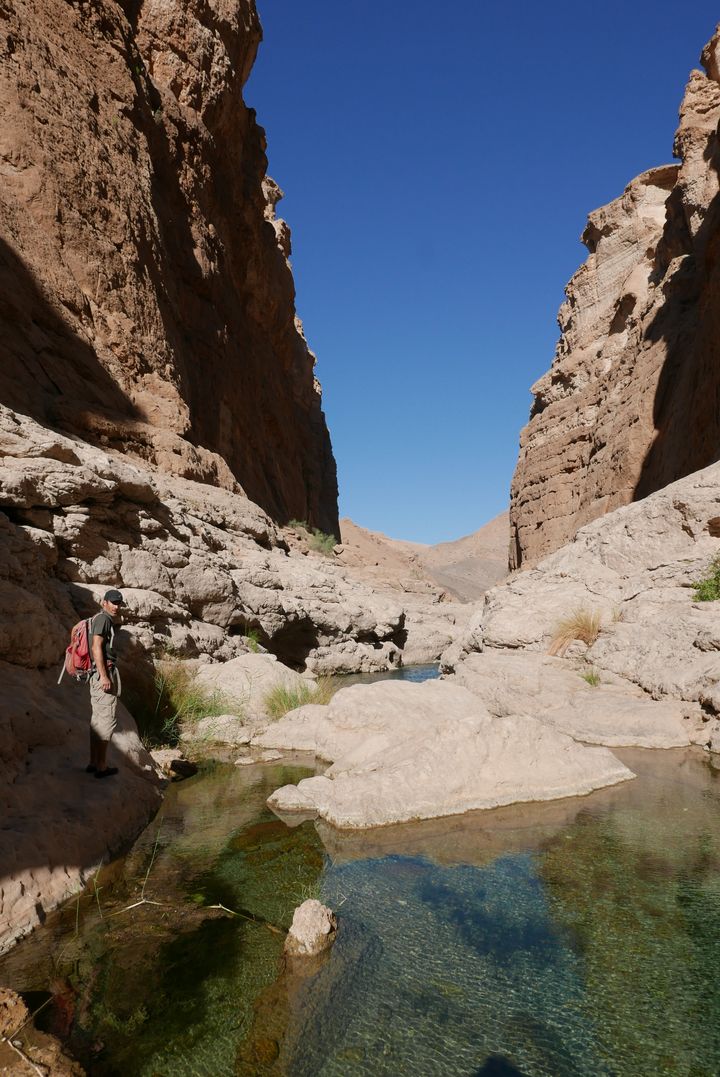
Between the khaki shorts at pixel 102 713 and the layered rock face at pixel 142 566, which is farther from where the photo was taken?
the layered rock face at pixel 142 566

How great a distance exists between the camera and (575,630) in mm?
9031

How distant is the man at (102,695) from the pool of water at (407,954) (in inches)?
26.6

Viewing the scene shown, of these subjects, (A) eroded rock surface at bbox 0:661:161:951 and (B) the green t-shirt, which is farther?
(B) the green t-shirt

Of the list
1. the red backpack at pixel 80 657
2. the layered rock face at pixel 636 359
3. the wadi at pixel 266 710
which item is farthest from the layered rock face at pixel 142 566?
the layered rock face at pixel 636 359

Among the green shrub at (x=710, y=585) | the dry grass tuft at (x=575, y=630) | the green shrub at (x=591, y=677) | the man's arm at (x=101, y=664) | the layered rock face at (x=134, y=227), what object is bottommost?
the man's arm at (x=101, y=664)

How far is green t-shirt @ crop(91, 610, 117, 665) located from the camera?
4828 millimetres

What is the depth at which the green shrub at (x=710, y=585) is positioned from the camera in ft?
26.5

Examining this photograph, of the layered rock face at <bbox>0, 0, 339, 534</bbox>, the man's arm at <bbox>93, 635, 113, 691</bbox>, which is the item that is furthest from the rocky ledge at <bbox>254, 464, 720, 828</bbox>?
the layered rock face at <bbox>0, 0, 339, 534</bbox>

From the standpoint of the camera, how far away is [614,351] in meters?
27.0

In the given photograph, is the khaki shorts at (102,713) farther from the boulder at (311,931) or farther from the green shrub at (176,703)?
the green shrub at (176,703)

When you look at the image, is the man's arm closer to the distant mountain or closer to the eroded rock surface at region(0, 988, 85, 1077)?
the eroded rock surface at region(0, 988, 85, 1077)

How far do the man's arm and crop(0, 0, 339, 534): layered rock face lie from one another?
7.62 metres

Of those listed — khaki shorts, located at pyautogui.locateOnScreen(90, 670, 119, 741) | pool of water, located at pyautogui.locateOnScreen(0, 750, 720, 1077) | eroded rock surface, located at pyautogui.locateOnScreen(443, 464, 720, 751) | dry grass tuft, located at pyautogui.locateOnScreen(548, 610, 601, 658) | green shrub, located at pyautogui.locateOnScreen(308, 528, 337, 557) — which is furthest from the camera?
green shrub, located at pyautogui.locateOnScreen(308, 528, 337, 557)

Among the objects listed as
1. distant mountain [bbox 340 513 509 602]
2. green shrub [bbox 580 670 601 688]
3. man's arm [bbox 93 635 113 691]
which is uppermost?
distant mountain [bbox 340 513 509 602]
